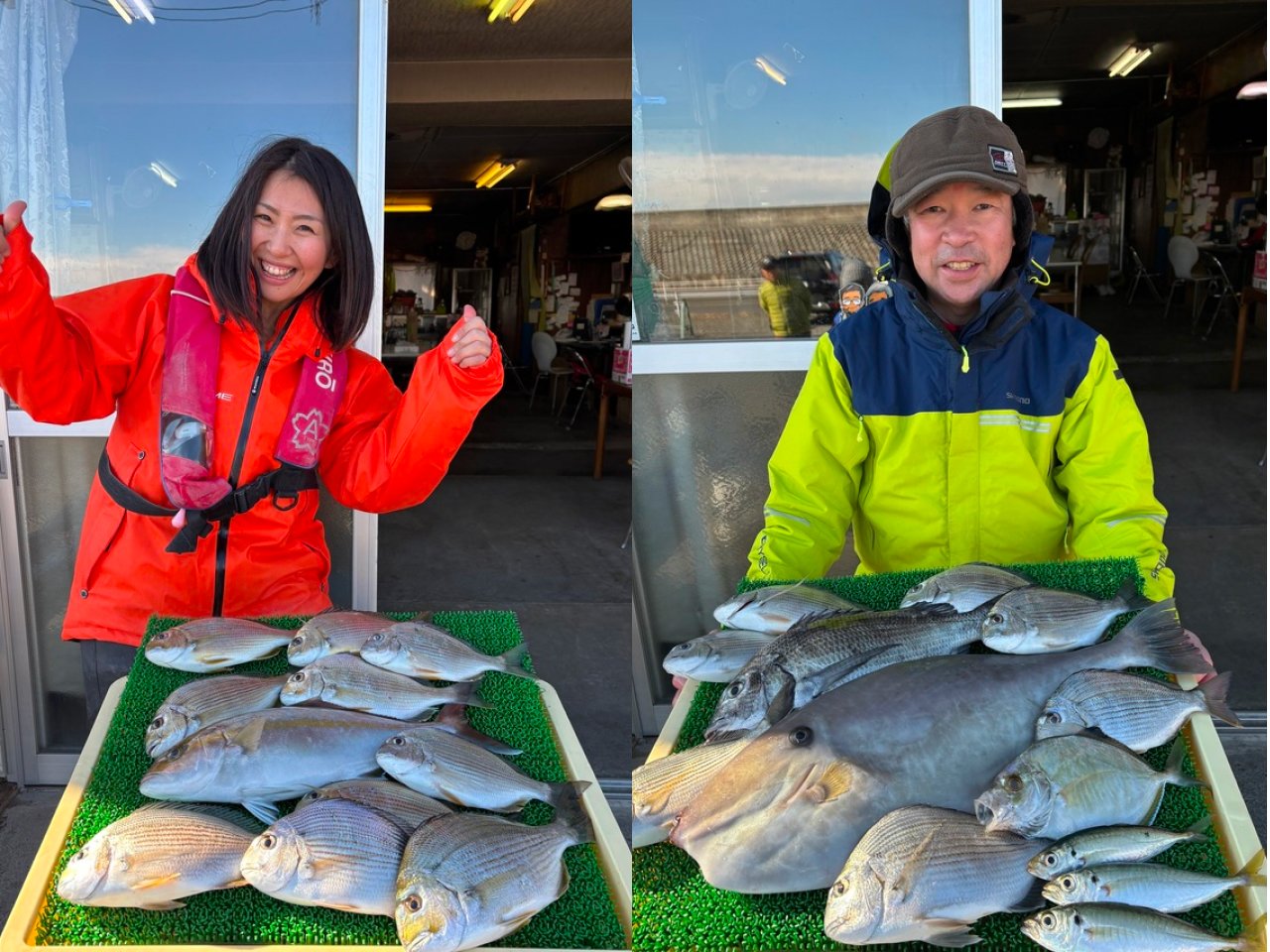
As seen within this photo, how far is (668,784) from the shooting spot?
122 centimetres

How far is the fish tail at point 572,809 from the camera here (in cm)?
133

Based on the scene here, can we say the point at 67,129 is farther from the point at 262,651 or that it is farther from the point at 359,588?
the point at 262,651

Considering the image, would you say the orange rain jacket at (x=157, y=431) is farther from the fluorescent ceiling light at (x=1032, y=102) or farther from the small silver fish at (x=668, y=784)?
the fluorescent ceiling light at (x=1032, y=102)

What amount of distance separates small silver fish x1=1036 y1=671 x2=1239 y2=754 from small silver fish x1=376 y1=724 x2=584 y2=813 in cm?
60

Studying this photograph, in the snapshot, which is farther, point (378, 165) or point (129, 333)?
point (378, 165)

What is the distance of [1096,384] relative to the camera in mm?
2004

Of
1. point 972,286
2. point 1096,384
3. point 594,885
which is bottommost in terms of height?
point 594,885

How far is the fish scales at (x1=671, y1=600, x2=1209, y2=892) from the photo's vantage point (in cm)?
109

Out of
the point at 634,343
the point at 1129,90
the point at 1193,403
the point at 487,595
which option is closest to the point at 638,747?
the point at 634,343

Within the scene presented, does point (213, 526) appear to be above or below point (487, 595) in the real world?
above

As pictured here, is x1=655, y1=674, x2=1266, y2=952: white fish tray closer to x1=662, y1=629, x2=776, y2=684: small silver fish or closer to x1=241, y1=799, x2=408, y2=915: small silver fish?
x1=662, y1=629, x2=776, y2=684: small silver fish

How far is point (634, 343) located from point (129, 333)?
67.9 inches

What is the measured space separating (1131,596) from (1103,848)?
48cm

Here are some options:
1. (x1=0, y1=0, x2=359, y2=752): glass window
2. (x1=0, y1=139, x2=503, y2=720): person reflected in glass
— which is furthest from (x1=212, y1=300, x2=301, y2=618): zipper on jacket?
(x1=0, y1=0, x2=359, y2=752): glass window
